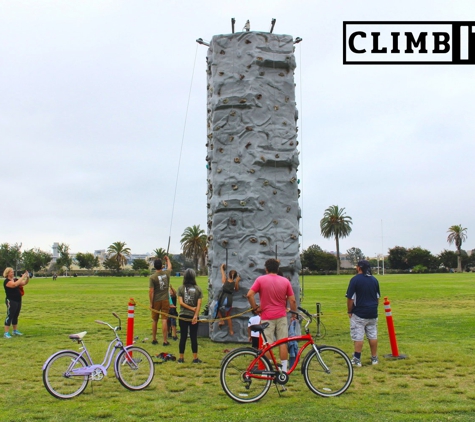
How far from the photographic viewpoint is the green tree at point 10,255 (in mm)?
104688

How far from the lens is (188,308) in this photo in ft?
33.1

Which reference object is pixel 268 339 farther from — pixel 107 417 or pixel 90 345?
pixel 90 345

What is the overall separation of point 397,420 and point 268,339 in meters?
2.39

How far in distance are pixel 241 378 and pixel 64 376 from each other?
7.97 feet

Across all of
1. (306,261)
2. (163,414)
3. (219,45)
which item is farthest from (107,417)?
(306,261)

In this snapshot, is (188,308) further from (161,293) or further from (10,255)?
(10,255)

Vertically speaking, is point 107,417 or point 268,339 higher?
point 268,339

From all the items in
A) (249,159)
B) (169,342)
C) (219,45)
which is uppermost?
(219,45)

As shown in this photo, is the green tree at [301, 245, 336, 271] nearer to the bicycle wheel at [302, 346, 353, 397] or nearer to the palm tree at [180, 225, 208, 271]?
the palm tree at [180, 225, 208, 271]

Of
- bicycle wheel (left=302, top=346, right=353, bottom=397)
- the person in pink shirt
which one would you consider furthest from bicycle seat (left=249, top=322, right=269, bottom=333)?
bicycle wheel (left=302, top=346, right=353, bottom=397)

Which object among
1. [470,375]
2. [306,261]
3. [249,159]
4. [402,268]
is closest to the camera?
[470,375]

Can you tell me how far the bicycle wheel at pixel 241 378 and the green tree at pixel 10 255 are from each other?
10476 cm

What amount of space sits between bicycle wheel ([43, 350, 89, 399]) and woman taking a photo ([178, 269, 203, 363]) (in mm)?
2586

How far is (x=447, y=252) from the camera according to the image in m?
118
